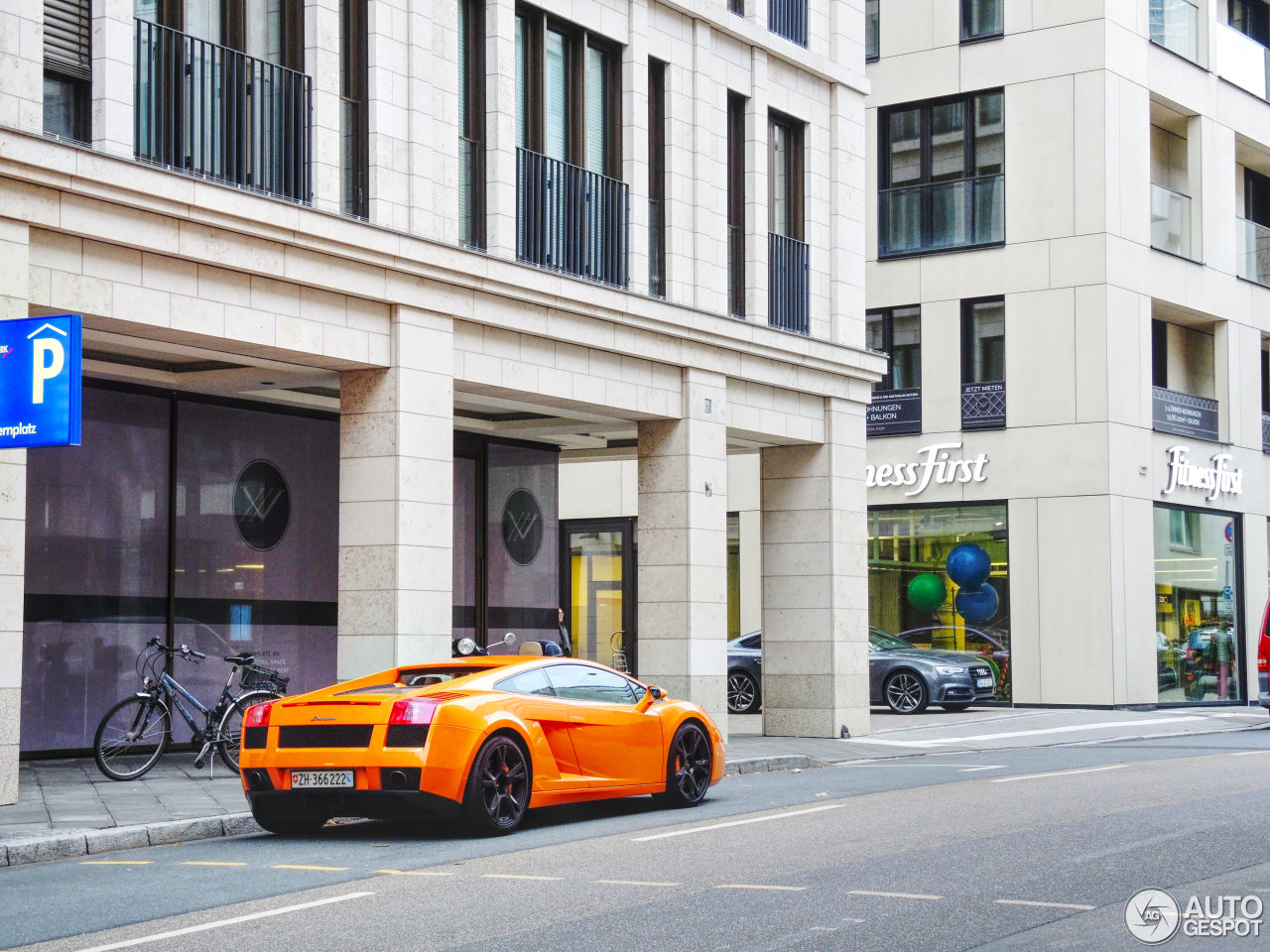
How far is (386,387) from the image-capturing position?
17.3 m

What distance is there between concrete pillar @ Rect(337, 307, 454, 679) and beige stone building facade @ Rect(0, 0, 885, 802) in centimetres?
4

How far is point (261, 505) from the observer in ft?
64.8

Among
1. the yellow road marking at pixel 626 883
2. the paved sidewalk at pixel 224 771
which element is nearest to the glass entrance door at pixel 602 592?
the paved sidewalk at pixel 224 771

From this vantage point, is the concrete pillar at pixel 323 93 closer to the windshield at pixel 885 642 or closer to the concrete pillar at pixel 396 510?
the concrete pillar at pixel 396 510

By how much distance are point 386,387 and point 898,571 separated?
17440mm

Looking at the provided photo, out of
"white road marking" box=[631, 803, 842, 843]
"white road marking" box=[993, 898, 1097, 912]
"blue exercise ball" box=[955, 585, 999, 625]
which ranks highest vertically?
"blue exercise ball" box=[955, 585, 999, 625]

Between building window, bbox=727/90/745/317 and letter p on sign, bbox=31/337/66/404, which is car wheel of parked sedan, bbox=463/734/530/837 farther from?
building window, bbox=727/90/745/317

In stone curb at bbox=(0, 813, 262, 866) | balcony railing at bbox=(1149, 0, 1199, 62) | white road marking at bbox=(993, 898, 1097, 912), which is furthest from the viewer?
balcony railing at bbox=(1149, 0, 1199, 62)

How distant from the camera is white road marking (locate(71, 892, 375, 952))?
319 inches

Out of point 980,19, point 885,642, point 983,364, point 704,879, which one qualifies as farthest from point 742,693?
point 704,879

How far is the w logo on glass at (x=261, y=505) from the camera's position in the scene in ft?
64.1

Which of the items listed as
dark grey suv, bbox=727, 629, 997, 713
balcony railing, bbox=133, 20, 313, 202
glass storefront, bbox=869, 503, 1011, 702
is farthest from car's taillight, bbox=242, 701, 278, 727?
glass storefront, bbox=869, 503, 1011, 702

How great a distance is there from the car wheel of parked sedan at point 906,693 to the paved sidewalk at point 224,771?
0.37 m

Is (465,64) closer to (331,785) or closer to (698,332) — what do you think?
(698,332)
